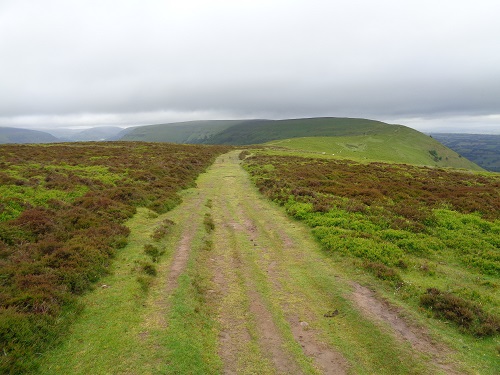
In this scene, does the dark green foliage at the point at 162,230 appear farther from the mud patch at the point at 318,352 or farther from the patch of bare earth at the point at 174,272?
the mud patch at the point at 318,352

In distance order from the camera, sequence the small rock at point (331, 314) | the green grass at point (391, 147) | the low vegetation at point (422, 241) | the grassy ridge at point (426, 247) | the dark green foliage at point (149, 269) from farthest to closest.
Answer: the green grass at point (391, 147) → the dark green foliage at point (149, 269) → the low vegetation at point (422, 241) → the small rock at point (331, 314) → the grassy ridge at point (426, 247)

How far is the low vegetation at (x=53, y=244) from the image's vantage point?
8.41 m

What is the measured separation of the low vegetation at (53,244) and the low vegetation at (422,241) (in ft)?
34.1

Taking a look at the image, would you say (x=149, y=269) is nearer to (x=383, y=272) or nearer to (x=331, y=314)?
(x=331, y=314)

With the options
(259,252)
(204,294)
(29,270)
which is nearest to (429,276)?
(259,252)

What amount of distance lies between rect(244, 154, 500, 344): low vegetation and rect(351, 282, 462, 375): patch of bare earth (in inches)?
44.8

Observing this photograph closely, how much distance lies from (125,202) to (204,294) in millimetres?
13651

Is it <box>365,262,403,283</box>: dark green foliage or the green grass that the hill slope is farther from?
<box>365,262,403,283</box>: dark green foliage

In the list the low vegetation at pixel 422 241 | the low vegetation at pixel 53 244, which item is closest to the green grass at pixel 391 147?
the low vegetation at pixel 422 241

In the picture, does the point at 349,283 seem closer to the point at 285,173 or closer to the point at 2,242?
the point at 2,242

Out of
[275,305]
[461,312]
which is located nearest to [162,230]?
[275,305]

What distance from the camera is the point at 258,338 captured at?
30.3 ft

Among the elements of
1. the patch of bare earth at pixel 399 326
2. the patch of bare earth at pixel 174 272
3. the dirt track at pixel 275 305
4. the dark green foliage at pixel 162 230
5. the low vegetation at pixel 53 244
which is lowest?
the patch of bare earth at pixel 399 326

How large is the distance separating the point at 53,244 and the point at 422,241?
19.7 metres
